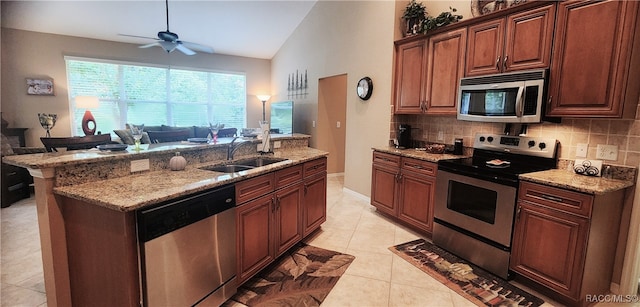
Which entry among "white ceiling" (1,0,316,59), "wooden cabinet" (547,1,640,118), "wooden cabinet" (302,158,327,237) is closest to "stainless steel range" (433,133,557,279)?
A: "wooden cabinet" (547,1,640,118)

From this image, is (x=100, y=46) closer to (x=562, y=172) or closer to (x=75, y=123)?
(x=75, y=123)

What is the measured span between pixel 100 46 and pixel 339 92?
4.84m

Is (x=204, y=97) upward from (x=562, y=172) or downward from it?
upward

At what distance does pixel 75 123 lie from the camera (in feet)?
18.4

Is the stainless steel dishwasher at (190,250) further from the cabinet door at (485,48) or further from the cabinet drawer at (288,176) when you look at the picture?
the cabinet door at (485,48)

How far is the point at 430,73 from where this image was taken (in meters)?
3.39

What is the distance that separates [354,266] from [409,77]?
7.93 feet

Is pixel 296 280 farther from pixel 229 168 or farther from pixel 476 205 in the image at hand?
pixel 476 205

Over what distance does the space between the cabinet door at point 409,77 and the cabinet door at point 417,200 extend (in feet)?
2.98

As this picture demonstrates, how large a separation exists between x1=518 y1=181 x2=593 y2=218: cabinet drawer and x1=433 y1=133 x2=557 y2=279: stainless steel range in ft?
0.28

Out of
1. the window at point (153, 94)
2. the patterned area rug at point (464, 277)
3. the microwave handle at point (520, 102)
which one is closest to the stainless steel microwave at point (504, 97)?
the microwave handle at point (520, 102)

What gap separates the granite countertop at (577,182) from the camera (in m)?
1.90

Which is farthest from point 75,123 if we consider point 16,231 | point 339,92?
point 339,92

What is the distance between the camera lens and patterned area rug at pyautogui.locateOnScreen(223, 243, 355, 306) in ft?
6.88
